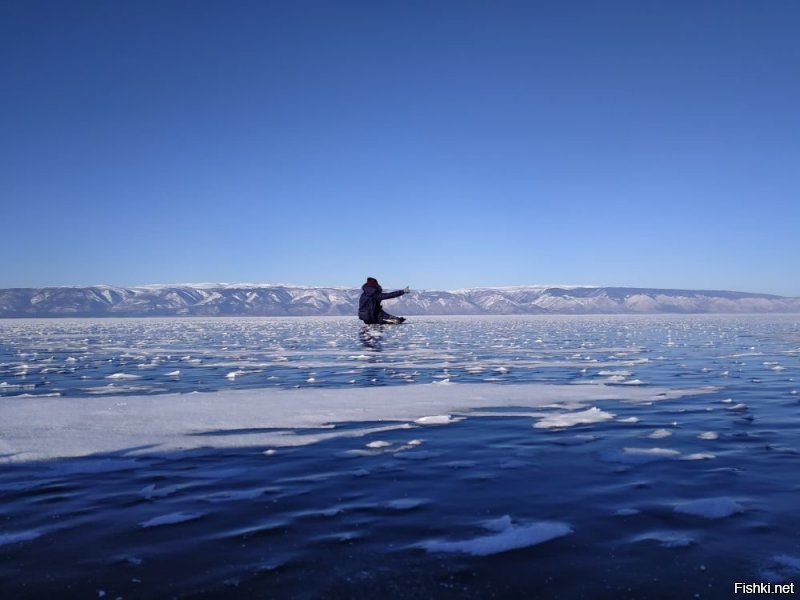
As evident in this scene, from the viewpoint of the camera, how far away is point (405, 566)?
3281 millimetres

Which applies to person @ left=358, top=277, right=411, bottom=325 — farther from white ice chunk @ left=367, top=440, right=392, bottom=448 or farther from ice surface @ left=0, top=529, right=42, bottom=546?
ice surface @ left=0, top=529, right=42, bottom=546

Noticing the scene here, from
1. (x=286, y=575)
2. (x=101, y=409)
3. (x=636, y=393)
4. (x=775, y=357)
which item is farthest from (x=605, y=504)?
(x=775, y=357)

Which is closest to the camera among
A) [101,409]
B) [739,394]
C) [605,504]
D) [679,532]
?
[679,532]

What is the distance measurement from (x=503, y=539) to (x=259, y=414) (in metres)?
5.13

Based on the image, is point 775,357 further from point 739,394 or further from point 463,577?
point 463,577

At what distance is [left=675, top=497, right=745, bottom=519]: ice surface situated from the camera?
13.3 feet

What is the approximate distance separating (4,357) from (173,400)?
1314 cm

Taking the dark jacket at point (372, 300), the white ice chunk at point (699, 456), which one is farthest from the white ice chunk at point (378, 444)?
the dark jacket at point (372, 300)

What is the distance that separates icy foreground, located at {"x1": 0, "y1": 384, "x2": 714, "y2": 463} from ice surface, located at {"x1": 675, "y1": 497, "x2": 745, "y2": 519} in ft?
9.87

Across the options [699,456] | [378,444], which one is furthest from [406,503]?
[699,456]

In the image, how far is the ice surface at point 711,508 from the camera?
4066 mm

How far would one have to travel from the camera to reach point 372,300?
1256 inches

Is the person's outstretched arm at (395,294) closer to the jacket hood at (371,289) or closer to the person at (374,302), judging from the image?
the person at (374,302)

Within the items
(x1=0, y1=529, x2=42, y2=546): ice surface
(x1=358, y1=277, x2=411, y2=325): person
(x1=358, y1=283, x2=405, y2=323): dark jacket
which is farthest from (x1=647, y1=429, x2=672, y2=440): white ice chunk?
(x1=358, y1=283, x2=405, y2=323): dark jacket
